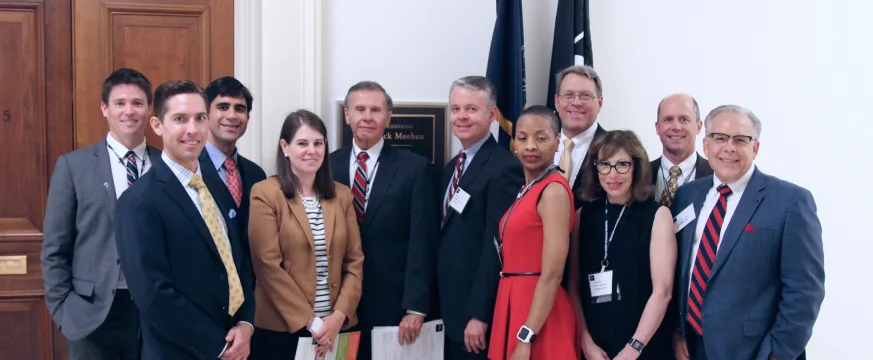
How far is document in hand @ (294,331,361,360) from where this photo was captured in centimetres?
259

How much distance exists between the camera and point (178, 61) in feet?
11.2

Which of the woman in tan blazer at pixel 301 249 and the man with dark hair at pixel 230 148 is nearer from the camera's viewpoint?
the woman in tan blazer at pixel 301 249

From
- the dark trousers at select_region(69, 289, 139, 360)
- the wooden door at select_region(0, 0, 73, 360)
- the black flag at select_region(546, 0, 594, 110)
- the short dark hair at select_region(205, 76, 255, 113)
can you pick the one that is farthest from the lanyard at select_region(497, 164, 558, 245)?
the wooden door at select_region(0, 0, 73, 360)

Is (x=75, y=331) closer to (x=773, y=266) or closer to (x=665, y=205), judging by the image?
(x=665, y=205)

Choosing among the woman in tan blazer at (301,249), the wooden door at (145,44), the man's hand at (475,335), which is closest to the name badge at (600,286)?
the man's hand at (475,335)

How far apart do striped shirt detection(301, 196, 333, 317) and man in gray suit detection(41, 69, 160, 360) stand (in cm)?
69

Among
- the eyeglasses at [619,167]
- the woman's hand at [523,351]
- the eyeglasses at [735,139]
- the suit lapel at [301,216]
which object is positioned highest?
the eyeglasses at [735,139]

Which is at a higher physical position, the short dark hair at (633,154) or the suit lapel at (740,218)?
the short dark hair at (633,154)

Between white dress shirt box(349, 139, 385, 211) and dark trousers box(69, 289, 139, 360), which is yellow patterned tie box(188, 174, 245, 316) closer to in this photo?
dark trousers box(69, 289, 139, 360)

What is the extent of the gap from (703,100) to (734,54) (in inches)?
11.7

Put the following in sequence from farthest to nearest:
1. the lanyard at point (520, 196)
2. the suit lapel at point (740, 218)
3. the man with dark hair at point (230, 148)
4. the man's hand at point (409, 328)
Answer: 1. the man's hand at point (409, 328)
2. the man with dark hair at point (230, 148)
3. the lanyard at point (520, 196)
4. the suit lapel at point (740, 218)

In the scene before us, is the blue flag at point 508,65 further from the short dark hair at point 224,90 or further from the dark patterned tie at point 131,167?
the dark patterned tie at point 131,167

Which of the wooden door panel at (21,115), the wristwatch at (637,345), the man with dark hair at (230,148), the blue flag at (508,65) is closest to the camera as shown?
the wristwatch at (637,345)

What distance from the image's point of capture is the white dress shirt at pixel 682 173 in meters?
2.66
